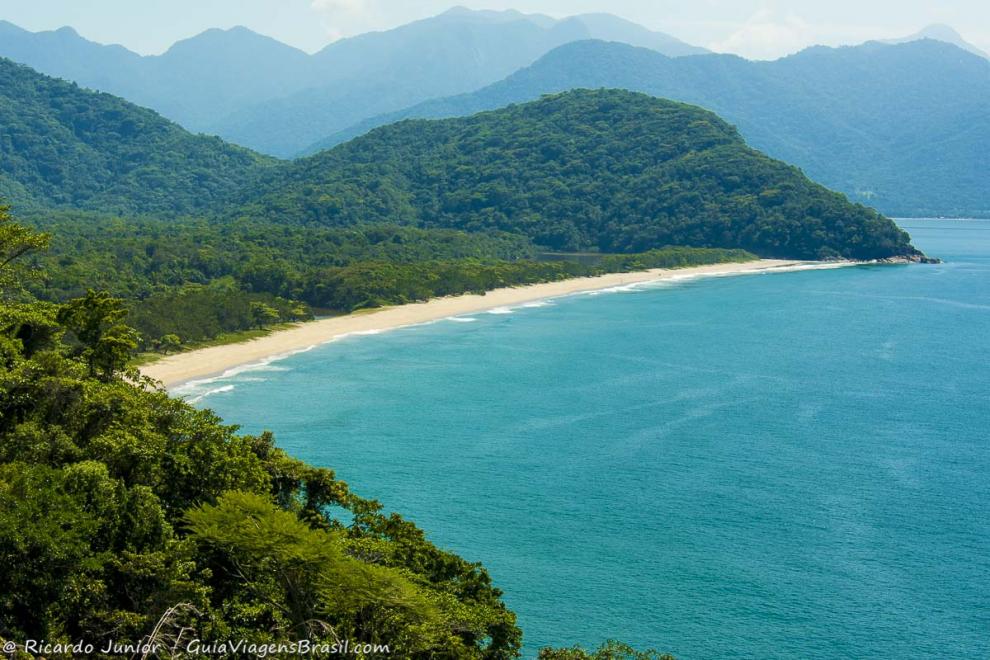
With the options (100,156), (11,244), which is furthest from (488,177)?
(11,244)

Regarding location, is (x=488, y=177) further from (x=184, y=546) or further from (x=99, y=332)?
(x=184, y=546)

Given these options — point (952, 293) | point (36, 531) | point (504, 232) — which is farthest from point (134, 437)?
point (504, 232)

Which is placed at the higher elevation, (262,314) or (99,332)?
(99,332)

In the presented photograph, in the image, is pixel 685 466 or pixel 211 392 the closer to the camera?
pixel 685 466

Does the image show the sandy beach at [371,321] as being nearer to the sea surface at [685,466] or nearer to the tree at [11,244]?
the sea surface at [685,466]

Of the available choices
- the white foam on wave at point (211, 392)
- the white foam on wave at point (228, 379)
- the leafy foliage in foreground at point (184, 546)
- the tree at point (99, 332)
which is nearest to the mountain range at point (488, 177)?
the white foam on wave at point (228, 379)

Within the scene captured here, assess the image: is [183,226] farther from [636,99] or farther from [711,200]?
[636,99]
